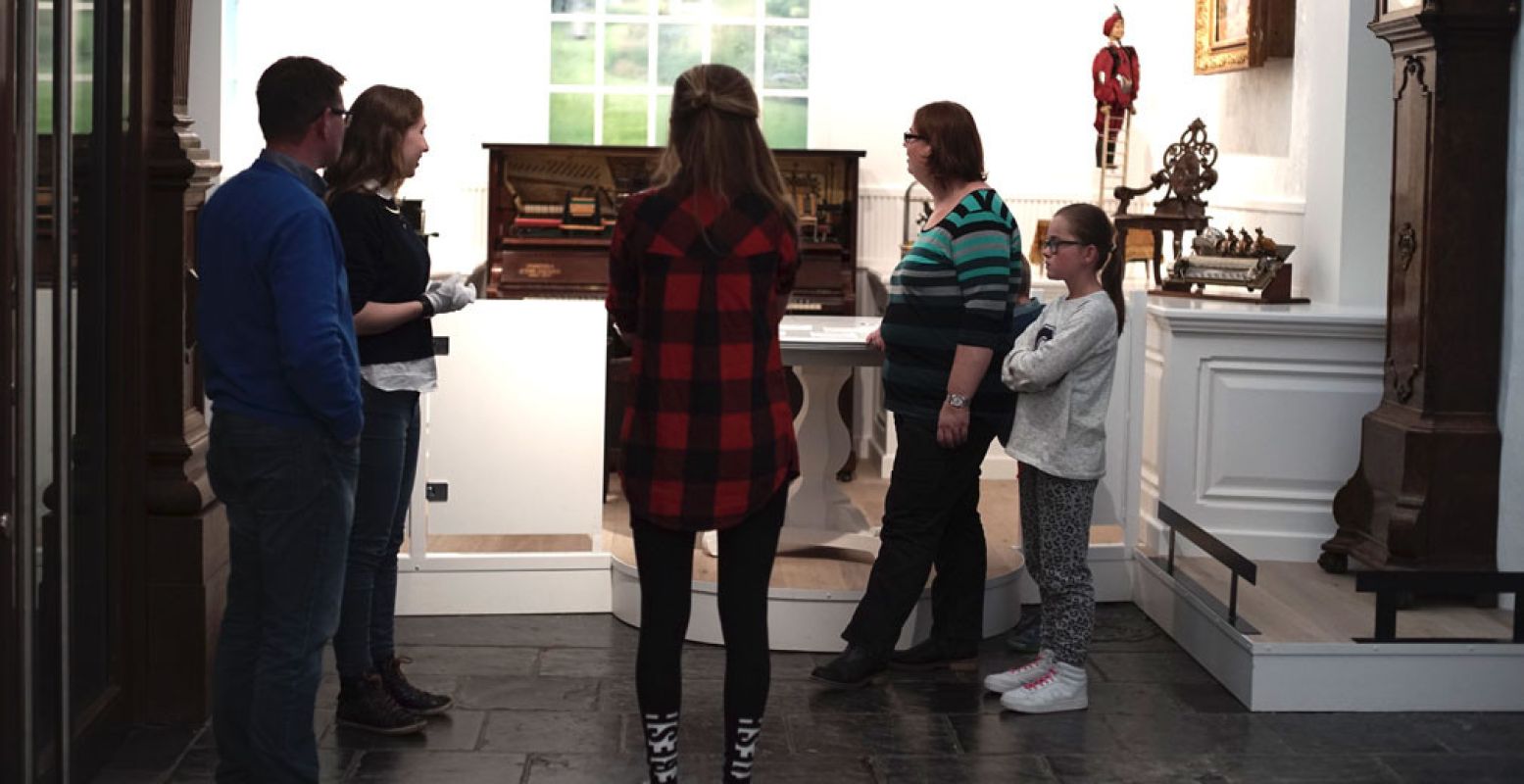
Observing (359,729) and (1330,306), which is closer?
(359,729)

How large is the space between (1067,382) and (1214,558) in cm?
95

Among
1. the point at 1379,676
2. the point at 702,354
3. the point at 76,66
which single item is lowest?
the point at 1379,676

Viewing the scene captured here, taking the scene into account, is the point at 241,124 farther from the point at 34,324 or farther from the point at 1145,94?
the point at 34,324

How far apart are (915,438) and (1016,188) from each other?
15.2 feet

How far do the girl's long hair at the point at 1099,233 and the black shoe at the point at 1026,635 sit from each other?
957mm

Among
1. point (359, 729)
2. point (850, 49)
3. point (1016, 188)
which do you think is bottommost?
point (359, 729)

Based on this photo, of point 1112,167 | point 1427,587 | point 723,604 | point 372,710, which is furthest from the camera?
point 1112,167

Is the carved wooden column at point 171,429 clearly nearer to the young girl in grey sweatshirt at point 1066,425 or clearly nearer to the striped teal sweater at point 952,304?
the striped teal sweater at point 952,304

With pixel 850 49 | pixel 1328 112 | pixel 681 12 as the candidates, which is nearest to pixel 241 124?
pixel 681 12

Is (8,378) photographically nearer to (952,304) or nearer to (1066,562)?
(952,304)

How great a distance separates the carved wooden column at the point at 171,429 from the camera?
4316 mm

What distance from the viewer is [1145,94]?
29.9 ft

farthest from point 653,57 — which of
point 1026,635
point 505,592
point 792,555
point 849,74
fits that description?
point 1026,635

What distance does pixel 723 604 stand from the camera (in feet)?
11.7
